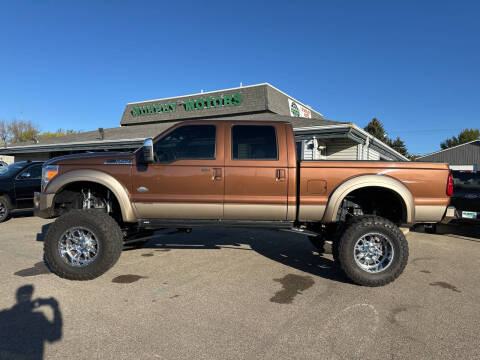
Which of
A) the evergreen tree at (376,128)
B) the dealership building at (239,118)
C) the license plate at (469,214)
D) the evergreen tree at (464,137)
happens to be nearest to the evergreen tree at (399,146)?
the evergreen tree at (376,128)

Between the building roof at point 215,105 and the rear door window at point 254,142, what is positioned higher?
the building roof at point 215,105

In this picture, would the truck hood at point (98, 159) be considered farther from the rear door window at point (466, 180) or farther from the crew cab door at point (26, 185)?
the rear door window at point (466, 180)

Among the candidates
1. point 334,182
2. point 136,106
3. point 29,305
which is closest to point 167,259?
point 29,305

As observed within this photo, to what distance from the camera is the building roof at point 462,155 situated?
128ft

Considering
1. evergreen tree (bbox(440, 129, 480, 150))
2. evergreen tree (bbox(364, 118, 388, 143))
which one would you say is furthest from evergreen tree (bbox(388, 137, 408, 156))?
evergreen tree (bbox(440, 129, 480, 150))

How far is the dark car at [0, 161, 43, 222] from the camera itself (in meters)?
8.35

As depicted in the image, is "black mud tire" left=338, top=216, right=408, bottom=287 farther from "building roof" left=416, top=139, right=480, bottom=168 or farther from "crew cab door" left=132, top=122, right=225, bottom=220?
"building roof" left=416, top=139, right=480, bottom=168

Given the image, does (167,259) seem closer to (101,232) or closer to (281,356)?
(101,232)

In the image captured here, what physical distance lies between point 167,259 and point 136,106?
60.5ft

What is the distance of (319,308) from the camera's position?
10.7 ft

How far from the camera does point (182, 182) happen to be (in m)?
4.10

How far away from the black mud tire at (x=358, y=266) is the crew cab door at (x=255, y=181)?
0.87 metres

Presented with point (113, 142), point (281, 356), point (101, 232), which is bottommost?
point (281, 356)

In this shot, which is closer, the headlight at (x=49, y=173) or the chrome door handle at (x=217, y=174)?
the chrome door handle at (x=217, y=174)
